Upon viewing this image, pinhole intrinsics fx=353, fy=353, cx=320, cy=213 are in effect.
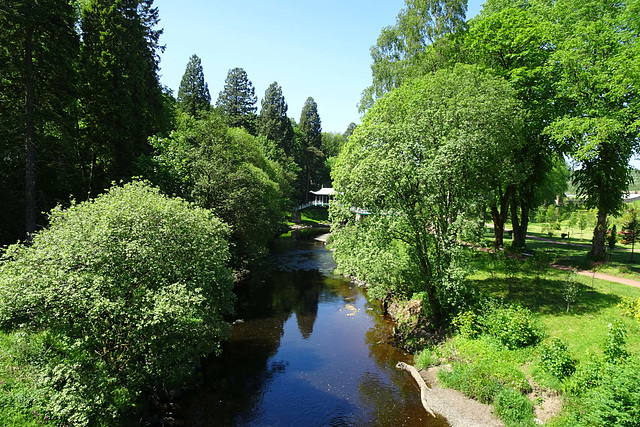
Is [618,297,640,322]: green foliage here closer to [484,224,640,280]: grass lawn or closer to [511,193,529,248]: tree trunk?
[484,224,640,280]: grass lawn

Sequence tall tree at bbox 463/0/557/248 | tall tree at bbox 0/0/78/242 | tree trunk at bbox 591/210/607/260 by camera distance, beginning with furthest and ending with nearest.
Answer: tree trunk at bbox 591/210/607/260, tall tree at bbox 463/0/557/248, tall tree at bbox 0/0/78/242

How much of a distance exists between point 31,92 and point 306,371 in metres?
22.1

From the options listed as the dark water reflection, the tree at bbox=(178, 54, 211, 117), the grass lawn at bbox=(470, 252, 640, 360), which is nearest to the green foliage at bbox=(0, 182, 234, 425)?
the dark water reflection

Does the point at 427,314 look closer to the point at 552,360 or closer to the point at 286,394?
the point at 552,360

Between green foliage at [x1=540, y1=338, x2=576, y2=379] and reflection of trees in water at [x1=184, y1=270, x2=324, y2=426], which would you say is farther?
reflection of trees in water at [x1=184, y1=270, x2=324, y2=426]

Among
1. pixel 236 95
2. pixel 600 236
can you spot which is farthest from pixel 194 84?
pixel 600 236

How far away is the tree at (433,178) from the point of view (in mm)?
17812

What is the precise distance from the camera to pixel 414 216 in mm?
18484

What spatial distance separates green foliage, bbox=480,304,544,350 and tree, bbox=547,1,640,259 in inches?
423

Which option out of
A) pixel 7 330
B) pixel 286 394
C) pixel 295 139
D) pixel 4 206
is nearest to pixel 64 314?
pixel 7 330

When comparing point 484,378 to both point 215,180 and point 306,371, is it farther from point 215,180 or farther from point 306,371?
point 215,180

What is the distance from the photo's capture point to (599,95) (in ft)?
72.1

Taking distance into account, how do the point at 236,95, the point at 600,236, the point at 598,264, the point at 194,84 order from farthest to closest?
the point at 236,95
the point at 194,84
the point at 600,236
the point at 598,264

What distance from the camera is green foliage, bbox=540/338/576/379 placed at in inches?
514
